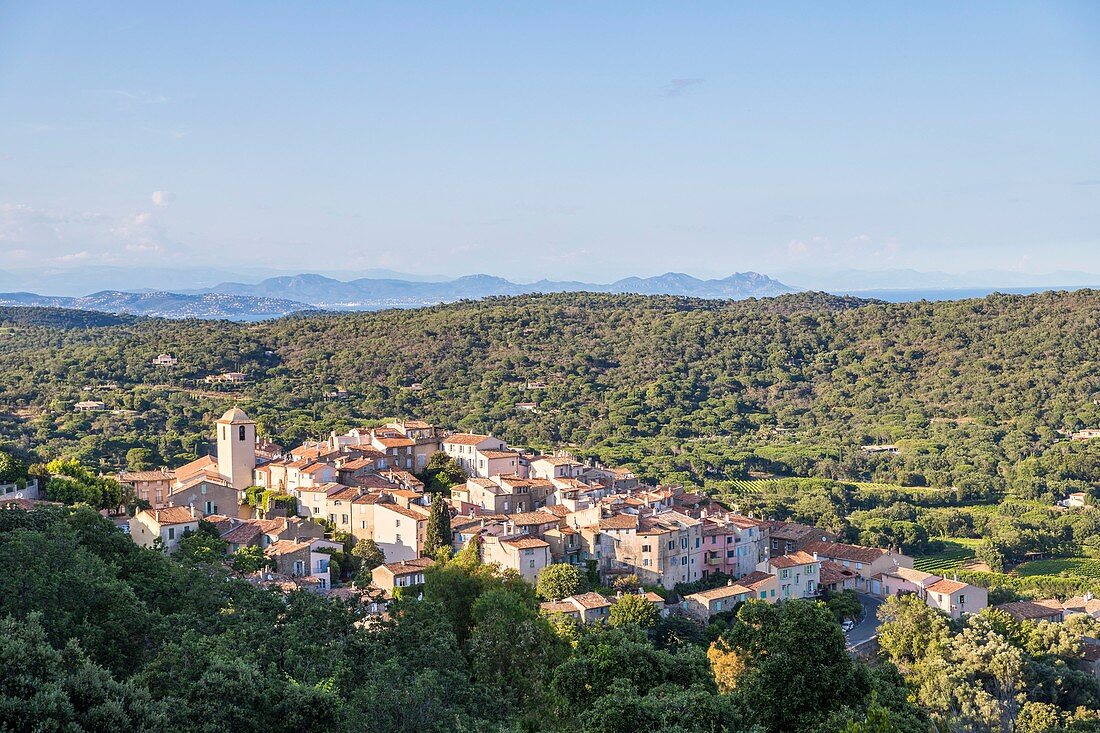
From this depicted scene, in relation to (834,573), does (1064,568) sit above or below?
below

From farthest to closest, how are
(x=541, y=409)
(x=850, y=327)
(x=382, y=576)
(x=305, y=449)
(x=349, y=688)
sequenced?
(x=850, y=327) < (x=541, y=409) < (x=305, y=449) < (x=382, y=576) < (x=349, y=688)

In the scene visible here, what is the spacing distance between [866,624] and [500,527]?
10093mm

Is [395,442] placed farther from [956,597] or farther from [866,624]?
[956,597]

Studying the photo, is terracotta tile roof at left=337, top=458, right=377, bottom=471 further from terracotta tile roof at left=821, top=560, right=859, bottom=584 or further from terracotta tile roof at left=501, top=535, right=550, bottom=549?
terracotta tile roof at left=821, top=560, right=859, bottom=584

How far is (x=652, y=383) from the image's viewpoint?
7238 centimetres

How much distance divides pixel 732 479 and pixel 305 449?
78.9 feet

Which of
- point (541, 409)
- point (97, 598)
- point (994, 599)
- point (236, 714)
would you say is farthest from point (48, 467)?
point (541, 409)

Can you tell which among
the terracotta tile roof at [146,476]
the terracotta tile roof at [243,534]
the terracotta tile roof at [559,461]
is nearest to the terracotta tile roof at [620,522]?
the terracotta tile roof at [559,461]

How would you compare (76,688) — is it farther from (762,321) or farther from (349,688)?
(762,321)

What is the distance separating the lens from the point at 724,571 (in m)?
29.7

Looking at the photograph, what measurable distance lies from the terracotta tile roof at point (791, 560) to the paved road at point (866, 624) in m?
1.98

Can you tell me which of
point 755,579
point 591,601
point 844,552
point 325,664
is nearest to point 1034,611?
point 844,552

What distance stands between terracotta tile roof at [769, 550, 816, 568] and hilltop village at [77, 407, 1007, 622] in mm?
52

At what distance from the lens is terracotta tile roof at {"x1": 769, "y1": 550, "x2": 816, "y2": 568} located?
97.6 feet
